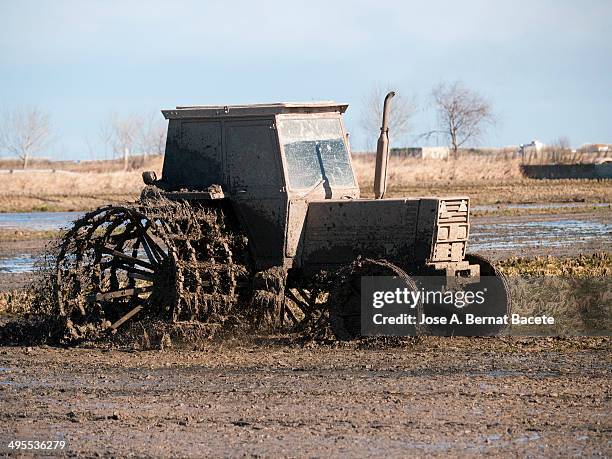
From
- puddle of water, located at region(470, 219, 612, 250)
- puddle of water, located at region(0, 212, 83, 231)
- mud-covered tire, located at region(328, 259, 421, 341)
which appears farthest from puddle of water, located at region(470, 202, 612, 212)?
mud-covered tire, located at region(328, 259, 421, 341)

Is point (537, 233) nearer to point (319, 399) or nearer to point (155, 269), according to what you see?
point (155, 269)

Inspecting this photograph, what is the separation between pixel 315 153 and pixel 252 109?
871mm

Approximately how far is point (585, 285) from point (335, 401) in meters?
6.56

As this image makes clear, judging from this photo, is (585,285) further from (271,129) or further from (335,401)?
(335,401)

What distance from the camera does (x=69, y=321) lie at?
12789 millimetres

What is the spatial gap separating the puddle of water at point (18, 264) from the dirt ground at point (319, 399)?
33.1ft

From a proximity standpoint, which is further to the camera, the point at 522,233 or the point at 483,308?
the point at 522,233

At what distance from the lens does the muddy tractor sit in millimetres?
12109

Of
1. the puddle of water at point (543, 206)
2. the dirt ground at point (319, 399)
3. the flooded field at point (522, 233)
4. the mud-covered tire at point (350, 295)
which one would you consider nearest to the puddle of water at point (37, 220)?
the flooded field at point (522, 233)

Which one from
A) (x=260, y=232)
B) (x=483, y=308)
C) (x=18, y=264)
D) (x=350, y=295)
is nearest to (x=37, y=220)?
(x=18, y=264)

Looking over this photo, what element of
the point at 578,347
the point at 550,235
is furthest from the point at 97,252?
the point at 550,235

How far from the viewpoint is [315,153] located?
1285 centimetres

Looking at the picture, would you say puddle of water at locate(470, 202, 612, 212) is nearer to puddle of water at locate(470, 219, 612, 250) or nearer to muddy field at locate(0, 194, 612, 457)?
puddle of water at locate(470, 219, 612, 250)

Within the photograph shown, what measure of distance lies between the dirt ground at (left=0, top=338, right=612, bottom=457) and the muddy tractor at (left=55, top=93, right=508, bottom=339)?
57 centimetres
